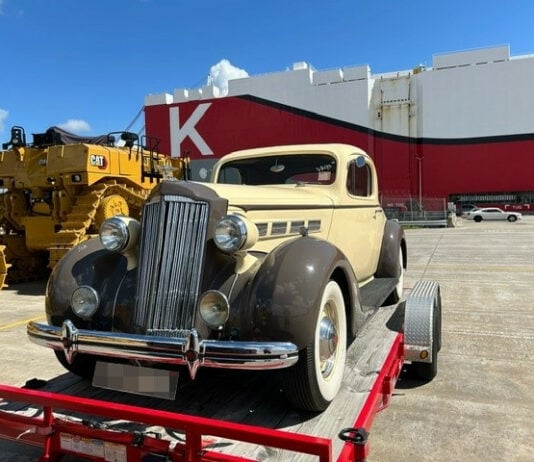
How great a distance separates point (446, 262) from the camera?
1092cm

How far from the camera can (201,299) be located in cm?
263

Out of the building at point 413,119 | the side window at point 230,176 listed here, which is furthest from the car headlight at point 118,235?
the building at point 413,119

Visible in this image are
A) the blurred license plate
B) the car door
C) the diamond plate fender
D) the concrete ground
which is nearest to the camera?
the blurred license plate

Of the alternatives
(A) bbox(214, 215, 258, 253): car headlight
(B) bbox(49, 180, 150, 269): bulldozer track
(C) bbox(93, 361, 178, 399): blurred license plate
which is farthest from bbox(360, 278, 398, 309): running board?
(B) bbox(49, 180, 150, 269): bulldozer track

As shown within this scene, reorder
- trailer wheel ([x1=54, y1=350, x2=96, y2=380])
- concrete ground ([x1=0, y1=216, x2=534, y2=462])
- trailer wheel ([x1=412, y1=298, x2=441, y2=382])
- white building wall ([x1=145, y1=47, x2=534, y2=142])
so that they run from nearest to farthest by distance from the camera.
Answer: concrete ground ([x1=0, y1=216, x2=534, y2=462])
trailer wheel ([x1=54, y1=350, x2=96, y2=380])
trailer wheel ([x1=412, y1=298, x2=441, y2=382])
white building wall ([x1=145, y1=47, x2=534, y2=142])

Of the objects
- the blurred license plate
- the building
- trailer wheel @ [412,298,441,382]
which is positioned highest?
the building

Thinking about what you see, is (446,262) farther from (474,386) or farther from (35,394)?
(35,394)

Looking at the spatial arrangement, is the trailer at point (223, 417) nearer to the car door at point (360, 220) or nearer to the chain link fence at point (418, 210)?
the car door at point (360, 220)

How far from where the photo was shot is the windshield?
4527mm

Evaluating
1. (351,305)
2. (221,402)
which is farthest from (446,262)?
(221,402)

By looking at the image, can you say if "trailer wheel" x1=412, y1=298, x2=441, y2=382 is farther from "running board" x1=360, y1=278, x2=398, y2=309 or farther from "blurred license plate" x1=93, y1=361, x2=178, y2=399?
"blurred license plate" x1=93, y1=361, x2=178, y2=399

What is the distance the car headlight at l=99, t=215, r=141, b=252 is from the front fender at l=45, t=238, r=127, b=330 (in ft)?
0.53

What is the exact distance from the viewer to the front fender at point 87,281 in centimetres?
293

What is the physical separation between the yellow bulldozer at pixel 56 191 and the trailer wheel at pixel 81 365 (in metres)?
5.81
